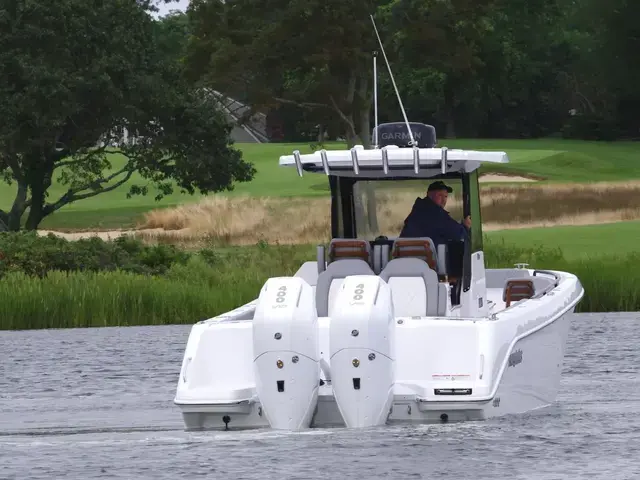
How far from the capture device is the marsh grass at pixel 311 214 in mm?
44312

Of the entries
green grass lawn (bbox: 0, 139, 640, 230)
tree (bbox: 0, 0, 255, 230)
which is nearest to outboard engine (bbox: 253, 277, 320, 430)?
tree (bbox: 0, 0, 255, 230)

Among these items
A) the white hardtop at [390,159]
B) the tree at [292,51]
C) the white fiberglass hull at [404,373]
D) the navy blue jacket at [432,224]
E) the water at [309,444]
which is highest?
the tree at [292,51]

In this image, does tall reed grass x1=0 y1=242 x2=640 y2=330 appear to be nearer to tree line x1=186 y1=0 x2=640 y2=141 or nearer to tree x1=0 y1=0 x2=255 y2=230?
tree x1=0 y1=0 x2=255 y2=230

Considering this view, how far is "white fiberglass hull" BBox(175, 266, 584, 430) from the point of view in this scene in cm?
1268

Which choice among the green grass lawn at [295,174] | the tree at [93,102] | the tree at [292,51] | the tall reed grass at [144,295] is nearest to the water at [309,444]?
the tall reed grass at [144,295]

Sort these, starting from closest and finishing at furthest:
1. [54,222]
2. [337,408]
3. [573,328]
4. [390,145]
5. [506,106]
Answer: [337,408] < [390,145] < [573,328] < [54,222] < [506,106]

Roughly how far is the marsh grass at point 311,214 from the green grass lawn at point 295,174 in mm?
5747

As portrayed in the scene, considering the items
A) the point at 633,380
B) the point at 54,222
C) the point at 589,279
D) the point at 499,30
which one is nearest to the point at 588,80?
the point at 499,30

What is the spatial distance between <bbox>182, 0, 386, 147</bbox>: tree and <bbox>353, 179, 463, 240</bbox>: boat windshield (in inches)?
1230

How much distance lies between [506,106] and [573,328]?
68.7m

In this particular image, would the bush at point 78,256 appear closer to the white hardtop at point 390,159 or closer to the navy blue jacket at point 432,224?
the navy blue jacket at point 432,224

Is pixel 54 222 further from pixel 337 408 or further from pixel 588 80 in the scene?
pixel 337 408

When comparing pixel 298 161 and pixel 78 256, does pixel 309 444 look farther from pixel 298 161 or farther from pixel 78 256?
pixel 78 256

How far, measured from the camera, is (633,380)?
60.0ft
